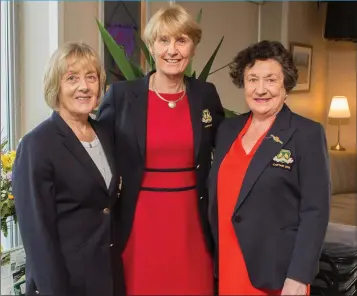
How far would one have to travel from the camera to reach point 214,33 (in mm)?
4746

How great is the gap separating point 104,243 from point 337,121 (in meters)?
5.37

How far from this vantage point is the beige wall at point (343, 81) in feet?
21.5

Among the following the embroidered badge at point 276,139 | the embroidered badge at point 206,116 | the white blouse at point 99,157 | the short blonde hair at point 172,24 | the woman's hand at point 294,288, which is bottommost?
the woman's hand at point 294,288

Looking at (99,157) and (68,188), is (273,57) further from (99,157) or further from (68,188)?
(68,188)

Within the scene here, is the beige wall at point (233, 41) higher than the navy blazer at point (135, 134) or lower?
higher

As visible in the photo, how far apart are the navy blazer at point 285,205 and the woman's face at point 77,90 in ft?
1.85

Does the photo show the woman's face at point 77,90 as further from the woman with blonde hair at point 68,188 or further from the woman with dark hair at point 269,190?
the woman with dark hair at point 269,190

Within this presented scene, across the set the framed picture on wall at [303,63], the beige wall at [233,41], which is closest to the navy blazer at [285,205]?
the beige wall at [233,41]

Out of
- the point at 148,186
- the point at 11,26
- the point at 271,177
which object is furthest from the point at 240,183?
the point at 11,26

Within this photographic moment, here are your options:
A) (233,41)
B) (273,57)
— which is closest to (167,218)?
(273,57)

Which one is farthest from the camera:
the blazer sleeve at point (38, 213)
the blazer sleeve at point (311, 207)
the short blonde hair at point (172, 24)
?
the short blonde hair at point (172, 24)

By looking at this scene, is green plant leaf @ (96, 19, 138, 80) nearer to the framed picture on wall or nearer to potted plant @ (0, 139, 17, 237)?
potted plant @ (0, 139, 17, 237)

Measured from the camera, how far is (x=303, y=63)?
596 centimetres

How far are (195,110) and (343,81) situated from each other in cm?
500
